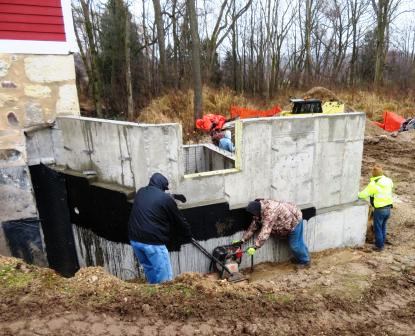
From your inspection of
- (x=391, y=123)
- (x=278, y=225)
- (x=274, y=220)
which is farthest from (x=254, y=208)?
(x=391, y=123)

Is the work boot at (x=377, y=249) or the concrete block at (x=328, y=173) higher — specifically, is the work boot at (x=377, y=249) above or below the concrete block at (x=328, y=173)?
below

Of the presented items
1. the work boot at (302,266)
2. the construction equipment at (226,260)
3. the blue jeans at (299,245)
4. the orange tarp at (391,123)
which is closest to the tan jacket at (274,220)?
the blue jeans at (299,245)

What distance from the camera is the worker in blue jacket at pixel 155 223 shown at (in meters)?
4.10

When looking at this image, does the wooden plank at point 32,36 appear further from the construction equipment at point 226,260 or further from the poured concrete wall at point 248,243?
the construction equipment at point 226,260

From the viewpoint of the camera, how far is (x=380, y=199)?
6.04 m

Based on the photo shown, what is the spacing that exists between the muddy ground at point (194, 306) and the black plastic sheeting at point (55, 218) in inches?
75.2

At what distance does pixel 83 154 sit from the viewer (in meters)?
5.12

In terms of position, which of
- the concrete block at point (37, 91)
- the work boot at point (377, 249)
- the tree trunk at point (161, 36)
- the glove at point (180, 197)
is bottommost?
the work boot at point (377, 249)

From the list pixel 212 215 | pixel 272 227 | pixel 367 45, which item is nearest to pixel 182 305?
pixel 212 215

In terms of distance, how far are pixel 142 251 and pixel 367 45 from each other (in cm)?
3105

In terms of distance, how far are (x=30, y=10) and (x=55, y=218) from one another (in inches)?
120

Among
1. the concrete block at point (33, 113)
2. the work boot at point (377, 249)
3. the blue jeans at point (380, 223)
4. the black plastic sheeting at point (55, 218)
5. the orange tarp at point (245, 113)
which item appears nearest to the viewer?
the concrete block at point (33, 113)

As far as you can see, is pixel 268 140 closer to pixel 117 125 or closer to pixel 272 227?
pixel 272 227

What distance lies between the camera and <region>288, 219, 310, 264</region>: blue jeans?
Answer: 536cm
